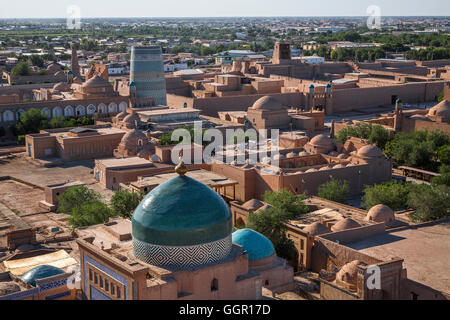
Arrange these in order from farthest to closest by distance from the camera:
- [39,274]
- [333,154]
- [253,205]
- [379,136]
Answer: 1. [379,136]
2. [333,154]
3. [253,205]
4. [39,274]

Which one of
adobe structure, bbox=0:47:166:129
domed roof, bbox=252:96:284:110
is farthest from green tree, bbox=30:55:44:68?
domed roof, bbox=252:96:284:110

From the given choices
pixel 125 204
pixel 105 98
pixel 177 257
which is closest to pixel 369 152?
pixel 125 204

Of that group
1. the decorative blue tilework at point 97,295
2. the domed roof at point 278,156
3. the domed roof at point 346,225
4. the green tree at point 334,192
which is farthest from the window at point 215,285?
the domed roof at point 278,156

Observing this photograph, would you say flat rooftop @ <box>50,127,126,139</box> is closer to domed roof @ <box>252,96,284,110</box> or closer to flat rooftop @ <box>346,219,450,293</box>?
domed roof @ <box>252,96,284,110</box>

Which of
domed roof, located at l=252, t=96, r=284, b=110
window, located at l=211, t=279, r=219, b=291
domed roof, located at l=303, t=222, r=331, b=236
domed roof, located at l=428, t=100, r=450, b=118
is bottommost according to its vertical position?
domed roof, located at l=303, t=222, r=331, b=236

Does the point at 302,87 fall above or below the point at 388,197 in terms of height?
above

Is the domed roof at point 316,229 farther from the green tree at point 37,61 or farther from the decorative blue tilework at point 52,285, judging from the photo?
the green tree at point 37,61

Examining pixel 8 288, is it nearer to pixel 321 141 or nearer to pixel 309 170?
pixel 309 170

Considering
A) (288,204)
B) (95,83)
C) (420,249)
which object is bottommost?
(420,249)
